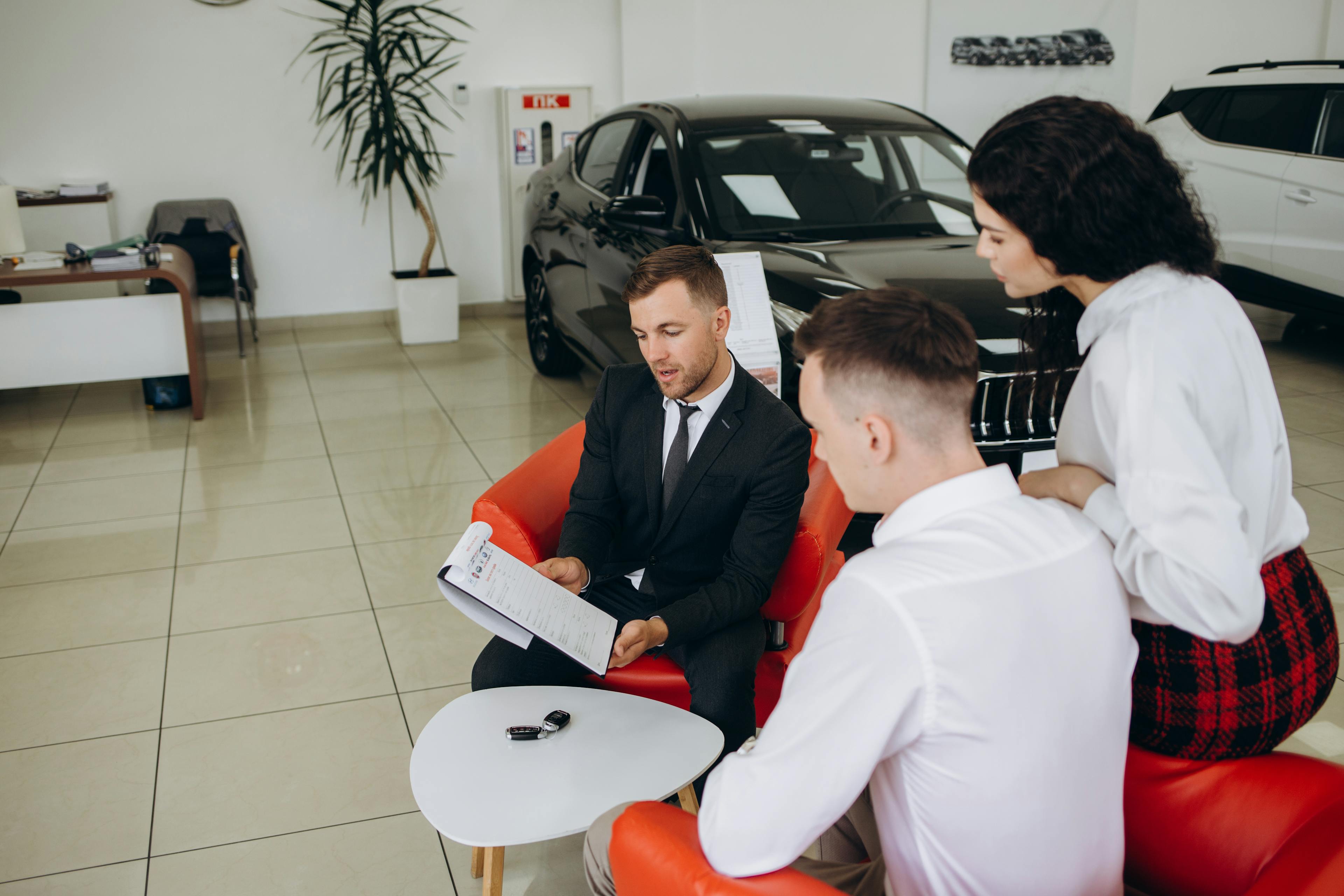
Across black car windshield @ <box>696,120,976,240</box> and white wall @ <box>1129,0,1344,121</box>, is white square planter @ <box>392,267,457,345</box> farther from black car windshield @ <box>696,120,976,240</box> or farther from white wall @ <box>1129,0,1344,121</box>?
white wall @ <box>1129,0,1344,121</box>

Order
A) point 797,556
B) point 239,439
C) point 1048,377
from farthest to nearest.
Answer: point 239,439 < point 797,556 < point 1048,377

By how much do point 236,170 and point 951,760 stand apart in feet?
20.8

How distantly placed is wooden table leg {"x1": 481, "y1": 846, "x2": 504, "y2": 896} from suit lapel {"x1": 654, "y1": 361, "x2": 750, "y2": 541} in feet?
2.23

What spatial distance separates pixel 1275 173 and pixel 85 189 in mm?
6568

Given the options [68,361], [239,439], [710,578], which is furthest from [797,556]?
[68,361]

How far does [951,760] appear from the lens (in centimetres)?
93

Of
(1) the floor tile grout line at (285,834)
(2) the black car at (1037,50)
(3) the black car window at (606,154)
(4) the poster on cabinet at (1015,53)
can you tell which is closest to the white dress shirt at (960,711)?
(1) the floor tile grout line at (285,834)

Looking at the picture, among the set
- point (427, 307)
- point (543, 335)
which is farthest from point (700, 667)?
point (427, 307)

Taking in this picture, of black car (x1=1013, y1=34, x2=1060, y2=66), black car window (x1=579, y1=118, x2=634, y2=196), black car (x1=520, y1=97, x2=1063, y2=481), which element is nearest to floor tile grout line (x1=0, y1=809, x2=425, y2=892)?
black car (x1=520, y1=97, x2=1063, y2=481)

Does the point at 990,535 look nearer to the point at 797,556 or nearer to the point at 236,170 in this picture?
the point at 797,556

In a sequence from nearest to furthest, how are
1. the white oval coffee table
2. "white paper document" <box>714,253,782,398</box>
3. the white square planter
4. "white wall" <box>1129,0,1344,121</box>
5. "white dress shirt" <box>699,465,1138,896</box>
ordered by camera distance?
"white dress shirt" <box>699,465,1138,896</box>
the white oval coffee table
"white paper document" <box>714,253,782,398</box>
the white square planter
"white wall" <box>1129,0,1344,121</box>

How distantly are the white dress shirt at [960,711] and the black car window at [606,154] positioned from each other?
332cm

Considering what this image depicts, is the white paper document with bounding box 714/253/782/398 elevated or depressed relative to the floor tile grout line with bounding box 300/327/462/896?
elevated

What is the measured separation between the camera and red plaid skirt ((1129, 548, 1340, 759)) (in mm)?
1170
